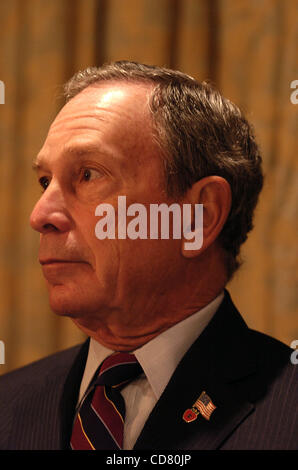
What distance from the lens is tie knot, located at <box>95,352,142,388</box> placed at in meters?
0.98

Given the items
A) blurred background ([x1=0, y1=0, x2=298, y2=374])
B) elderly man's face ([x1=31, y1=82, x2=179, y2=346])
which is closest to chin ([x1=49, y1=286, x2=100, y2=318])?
elderly man's face ([x1=31, y1=82, x2=179, y2=346])

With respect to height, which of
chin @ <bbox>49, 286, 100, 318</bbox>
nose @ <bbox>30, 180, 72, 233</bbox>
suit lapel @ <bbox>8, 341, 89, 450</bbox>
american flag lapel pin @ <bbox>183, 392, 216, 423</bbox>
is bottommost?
suit lapel @ <bbox>8, 341, 89, 450</bbox>

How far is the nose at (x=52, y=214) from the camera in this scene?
95cm

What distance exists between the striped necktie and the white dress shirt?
0.02m

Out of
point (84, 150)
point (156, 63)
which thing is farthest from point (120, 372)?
point (156, 63)

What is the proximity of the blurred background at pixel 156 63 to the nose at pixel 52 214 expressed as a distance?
24.0 inches

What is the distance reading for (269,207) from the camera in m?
1.48

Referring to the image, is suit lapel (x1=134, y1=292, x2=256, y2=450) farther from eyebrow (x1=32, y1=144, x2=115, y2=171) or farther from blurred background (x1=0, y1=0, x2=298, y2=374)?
blurred background (x1=0, y1=0, x2=298, y2=374)

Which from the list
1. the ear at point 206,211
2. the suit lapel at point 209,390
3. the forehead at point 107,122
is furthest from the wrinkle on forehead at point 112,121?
the suit lapel at point 209,390

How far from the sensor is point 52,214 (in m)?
0.96

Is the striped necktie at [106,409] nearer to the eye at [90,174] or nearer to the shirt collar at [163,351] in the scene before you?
the shirt collar at [163,351]

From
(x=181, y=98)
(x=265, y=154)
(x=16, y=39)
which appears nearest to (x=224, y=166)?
(x=181, y=98)

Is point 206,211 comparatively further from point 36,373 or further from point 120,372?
point 36,373
